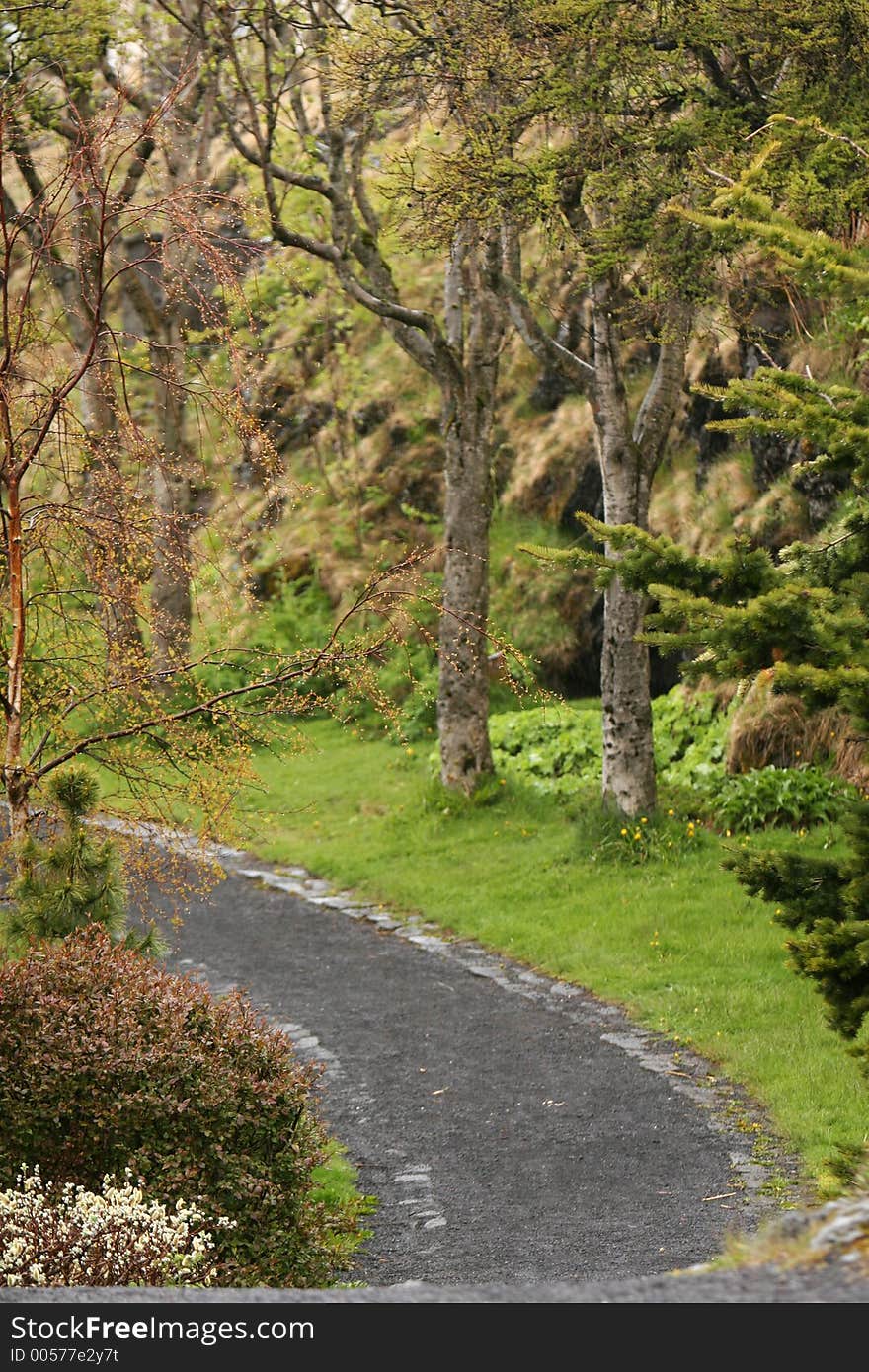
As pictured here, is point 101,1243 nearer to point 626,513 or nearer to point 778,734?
point 626,513

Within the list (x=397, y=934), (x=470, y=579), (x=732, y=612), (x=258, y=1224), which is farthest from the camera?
(x=470, y=579)

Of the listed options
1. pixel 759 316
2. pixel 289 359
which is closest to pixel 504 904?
pixel 759 316

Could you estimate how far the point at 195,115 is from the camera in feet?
66.1

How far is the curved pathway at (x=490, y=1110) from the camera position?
21.7 ft

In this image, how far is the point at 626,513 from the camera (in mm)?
13719

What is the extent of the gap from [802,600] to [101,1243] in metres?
3.53

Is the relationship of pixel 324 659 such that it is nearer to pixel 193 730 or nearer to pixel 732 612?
pixel 193 730

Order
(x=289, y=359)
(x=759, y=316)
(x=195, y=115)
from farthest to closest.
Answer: (x=289, y=359) < (x=195, y=115) < (x=759, y=316)

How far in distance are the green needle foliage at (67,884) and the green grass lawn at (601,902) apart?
0.94 metres

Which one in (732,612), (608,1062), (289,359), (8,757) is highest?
(289,359)

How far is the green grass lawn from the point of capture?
883 centimetres

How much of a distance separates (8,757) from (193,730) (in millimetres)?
1006

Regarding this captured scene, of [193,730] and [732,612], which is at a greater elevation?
[732,612]

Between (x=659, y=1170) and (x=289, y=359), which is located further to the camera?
(x=289, y=359)
